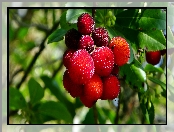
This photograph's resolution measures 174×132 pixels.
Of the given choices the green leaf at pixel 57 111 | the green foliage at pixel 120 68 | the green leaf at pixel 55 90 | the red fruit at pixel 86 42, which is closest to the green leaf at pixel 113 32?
the green foliage at pixel 120 68

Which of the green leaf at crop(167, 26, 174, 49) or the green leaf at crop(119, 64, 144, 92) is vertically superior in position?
the green leaf at crop(167, 26, 174, 49)

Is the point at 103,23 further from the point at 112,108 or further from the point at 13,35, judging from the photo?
the point at 13,35

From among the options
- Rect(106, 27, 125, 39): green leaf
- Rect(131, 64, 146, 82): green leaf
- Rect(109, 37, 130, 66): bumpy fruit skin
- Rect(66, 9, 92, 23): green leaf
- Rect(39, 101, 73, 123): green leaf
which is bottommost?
Rect(39, 101, 73, 123): green leaf

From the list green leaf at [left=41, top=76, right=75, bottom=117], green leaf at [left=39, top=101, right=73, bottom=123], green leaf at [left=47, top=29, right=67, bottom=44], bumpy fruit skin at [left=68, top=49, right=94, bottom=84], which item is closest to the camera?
bumpy fruit skin at [left=68, top=49, right=94, bottom=84]

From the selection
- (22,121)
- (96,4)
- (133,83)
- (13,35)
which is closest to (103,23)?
(96,4)

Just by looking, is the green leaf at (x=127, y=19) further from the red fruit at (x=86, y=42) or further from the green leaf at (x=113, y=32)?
the red fruit at (x=86, y=42)

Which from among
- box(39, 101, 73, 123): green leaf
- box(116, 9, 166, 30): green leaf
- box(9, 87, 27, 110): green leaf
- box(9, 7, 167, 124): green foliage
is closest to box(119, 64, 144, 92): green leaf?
box(9, 7, 167, 124): green foliage

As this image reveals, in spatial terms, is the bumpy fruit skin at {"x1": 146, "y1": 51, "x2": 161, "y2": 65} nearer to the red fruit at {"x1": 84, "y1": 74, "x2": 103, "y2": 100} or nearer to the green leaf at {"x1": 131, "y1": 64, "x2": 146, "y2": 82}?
the green leaf at {"x1": 131, "y1": 64, "x2": 146, "y2": 82}
